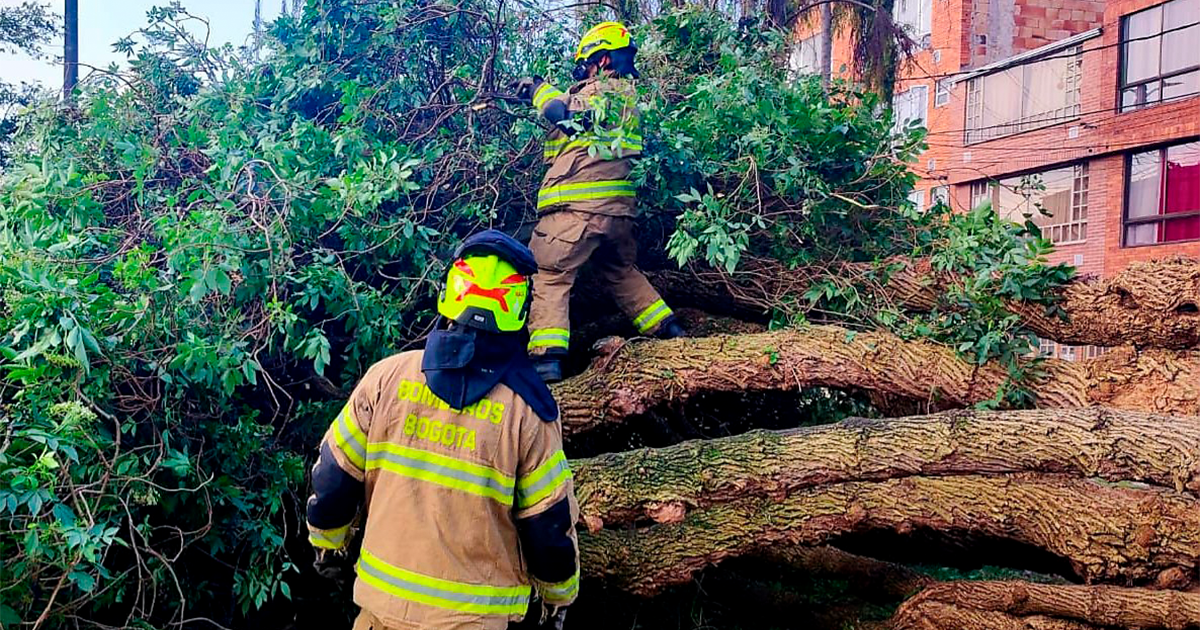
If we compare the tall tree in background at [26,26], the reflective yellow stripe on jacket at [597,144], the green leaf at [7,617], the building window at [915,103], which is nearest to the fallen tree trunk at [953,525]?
the reflective yellow stripe on jacket at [597,144]

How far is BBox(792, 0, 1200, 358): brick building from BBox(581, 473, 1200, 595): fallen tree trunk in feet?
31.1

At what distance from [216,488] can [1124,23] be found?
17493 mm

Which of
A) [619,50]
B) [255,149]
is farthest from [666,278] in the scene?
[255,149]

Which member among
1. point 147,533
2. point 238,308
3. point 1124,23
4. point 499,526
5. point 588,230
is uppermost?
point 1124,23

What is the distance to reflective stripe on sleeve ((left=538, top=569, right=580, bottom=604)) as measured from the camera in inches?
115

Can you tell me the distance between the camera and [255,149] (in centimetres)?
489

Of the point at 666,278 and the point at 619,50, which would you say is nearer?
the point at 619,50

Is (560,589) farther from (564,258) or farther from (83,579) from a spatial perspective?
(564,258)

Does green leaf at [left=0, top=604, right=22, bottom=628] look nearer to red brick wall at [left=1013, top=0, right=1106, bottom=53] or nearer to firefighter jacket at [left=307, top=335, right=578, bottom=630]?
firefighter jacket at [left=307, top=335, right=578, bottom=630]

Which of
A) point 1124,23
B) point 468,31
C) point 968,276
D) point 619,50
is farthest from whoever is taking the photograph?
point 1124,23

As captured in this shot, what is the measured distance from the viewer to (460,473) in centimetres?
274

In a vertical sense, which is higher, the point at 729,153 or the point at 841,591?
the point at 729,153

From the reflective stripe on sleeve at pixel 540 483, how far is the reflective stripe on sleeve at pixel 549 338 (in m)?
2.04

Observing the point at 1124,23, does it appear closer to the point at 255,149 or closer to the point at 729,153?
the point at 729,153
